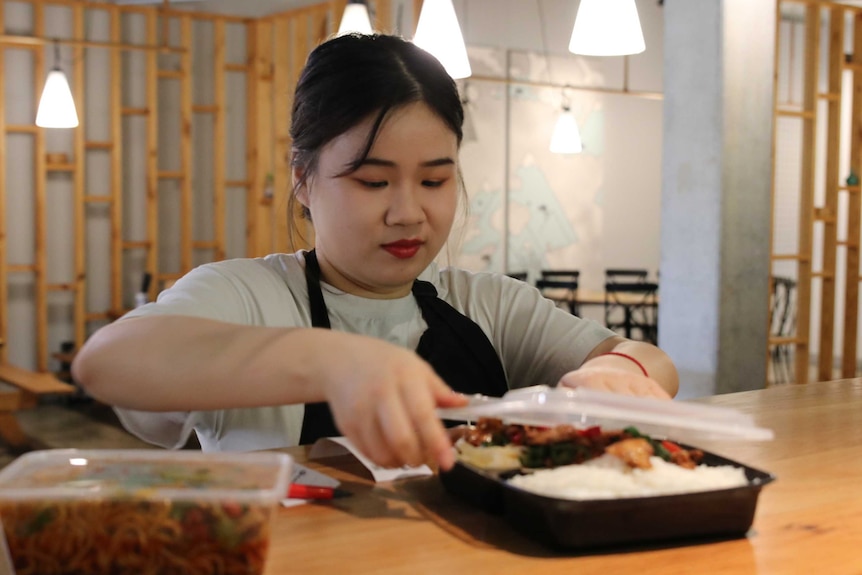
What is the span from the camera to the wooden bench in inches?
233

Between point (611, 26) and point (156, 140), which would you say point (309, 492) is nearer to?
point (611, 26)

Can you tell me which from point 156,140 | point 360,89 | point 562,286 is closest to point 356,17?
point 360,89

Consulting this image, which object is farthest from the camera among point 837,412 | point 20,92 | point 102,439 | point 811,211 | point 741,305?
point 20,92

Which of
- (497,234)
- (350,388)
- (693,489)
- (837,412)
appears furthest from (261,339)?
(497,234)

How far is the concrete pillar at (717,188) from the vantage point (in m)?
4.88

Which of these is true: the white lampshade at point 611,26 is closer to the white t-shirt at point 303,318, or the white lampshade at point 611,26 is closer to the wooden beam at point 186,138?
the white t-shirt at point 303,318

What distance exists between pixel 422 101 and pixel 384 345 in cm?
76

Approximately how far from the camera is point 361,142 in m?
1.61

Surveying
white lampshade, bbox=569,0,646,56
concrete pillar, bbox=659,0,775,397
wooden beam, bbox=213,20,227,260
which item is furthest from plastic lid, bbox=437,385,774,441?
wooden beam, bbox=213,20,227,260

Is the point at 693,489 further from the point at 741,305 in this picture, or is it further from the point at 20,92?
the point at 20,92

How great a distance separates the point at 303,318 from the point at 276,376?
2.22 ft

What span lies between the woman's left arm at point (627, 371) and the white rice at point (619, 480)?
234 millimetres

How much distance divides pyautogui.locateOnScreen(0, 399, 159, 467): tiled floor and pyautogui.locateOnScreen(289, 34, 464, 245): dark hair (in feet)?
15.6

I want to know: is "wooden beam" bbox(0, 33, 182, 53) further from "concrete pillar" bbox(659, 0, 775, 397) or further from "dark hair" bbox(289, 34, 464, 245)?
"dark hair" bbox(289, 34, 464, 245)
